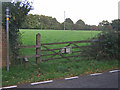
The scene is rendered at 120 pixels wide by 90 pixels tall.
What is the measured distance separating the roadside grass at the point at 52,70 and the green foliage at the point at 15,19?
918 mm

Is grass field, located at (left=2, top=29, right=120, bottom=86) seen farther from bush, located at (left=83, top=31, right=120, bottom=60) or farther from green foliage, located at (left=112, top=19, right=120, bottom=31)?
green foliage, located at (left=112, top=19, right=120, bottom=31)

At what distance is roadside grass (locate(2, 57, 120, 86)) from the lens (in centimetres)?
637

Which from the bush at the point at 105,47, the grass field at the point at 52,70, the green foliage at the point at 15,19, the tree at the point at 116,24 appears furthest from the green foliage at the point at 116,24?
the green foliage at the point at 15,19

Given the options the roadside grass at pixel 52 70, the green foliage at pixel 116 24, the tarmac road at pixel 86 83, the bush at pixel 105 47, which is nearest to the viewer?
the tarmac road at pixel 86 83

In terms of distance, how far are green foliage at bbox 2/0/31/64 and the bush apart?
14.0ft

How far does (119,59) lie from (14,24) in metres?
6.52

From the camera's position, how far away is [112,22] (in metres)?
11.0

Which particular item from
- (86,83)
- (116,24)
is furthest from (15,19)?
(116,24)

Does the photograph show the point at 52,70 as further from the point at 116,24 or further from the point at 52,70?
the point at 116,24

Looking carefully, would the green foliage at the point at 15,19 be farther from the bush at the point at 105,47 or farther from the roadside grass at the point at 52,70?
the bush at the point at 105,47

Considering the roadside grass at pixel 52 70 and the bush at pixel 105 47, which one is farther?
the bush at pixel 105 47

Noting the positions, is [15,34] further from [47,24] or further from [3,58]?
[47,24]

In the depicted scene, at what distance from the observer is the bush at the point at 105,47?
9422mm

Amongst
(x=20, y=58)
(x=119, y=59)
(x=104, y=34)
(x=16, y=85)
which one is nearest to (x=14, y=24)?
(x=20, y=58)
